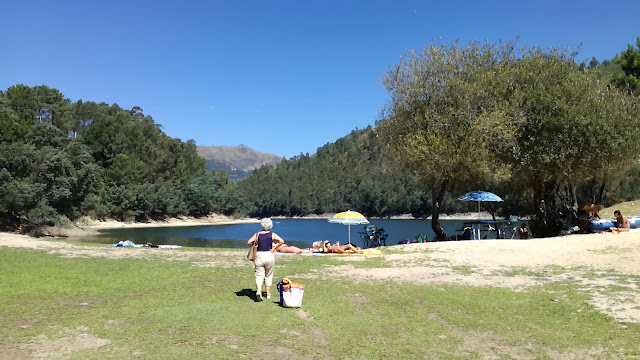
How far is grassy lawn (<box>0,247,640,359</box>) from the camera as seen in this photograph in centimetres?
704

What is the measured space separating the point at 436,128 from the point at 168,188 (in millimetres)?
97904

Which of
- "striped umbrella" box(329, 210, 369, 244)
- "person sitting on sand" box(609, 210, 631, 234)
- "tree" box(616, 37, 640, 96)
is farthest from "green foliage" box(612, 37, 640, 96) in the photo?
"striped umbrella" box(329, 210, 369, 244)

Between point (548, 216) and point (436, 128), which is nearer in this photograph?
point (436, 128)

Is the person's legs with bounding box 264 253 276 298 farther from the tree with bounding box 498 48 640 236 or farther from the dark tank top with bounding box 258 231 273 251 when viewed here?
the tree with bounding box 498 48 640 236

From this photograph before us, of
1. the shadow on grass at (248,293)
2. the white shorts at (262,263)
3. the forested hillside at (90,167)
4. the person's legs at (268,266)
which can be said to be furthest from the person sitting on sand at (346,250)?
the forested hillside at (90,167)

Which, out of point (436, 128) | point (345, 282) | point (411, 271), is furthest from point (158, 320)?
point (436, 128)

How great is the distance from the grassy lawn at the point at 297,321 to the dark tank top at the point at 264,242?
122cm

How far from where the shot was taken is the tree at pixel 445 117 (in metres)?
24.2

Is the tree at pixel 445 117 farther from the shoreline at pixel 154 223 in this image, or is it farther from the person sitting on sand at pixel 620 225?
the shoreline at pixel 154 223

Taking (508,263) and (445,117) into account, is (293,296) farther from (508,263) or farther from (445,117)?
(445,117)

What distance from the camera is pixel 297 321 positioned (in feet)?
28.3

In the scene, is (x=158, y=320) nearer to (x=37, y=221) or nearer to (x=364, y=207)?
(x=37, y=221)

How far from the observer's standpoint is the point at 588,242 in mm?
18250

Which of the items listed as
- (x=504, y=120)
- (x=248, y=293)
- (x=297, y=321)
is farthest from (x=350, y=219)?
(x=297, y=321)
